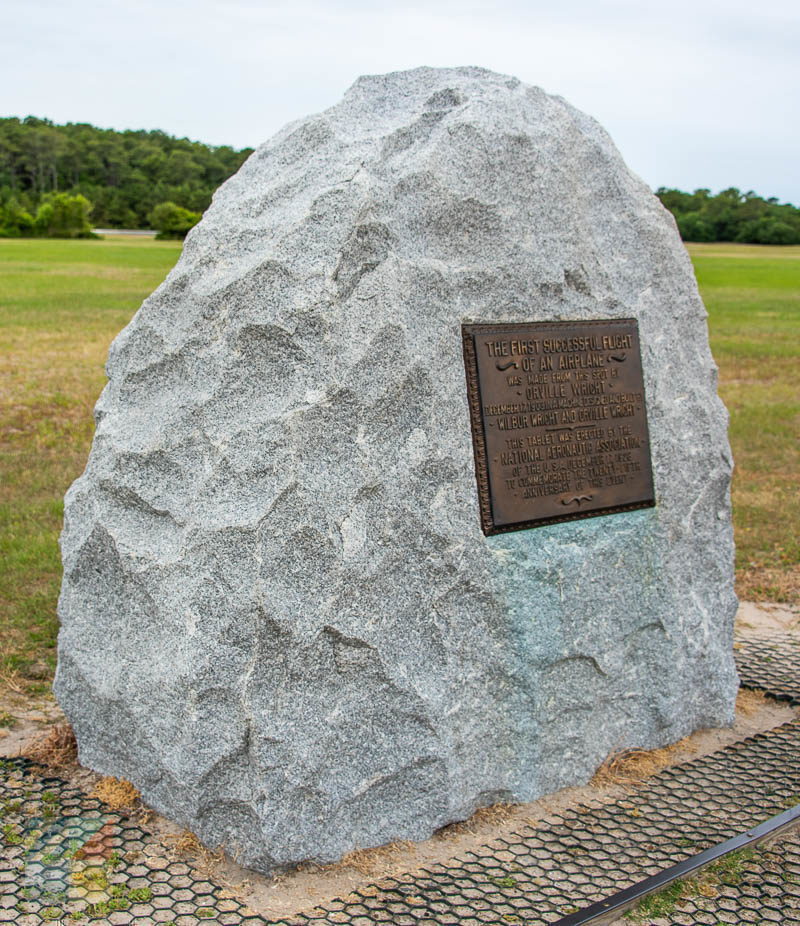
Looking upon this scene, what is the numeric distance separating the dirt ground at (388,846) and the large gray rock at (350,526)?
65 millimetres

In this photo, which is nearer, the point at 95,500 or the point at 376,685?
the point at 376,685

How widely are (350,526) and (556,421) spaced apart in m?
1.12

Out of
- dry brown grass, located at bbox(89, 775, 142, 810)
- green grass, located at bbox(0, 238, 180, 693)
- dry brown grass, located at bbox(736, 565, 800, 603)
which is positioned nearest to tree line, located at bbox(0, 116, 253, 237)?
green grass, located at bbox(0, 238, 180, 693)

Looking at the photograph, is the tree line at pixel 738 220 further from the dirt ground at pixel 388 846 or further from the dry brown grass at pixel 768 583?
the dirt ground at pixel 388 846

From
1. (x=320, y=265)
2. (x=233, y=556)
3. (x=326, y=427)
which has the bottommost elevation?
(x=233, y=556)

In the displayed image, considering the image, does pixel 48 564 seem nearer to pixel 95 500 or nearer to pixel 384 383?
pixel 95 500

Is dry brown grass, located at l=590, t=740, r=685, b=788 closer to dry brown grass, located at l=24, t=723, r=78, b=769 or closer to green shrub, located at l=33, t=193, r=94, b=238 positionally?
dry brown grass, located at l=24, t=723, r=78, b=769

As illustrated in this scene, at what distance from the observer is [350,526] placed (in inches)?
143

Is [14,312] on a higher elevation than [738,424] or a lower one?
higher

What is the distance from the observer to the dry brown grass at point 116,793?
156 inches

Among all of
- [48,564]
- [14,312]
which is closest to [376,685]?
[48,564]

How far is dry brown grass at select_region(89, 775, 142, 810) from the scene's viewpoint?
3970mm

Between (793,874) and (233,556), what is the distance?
2.33 m

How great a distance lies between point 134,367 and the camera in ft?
13.1
